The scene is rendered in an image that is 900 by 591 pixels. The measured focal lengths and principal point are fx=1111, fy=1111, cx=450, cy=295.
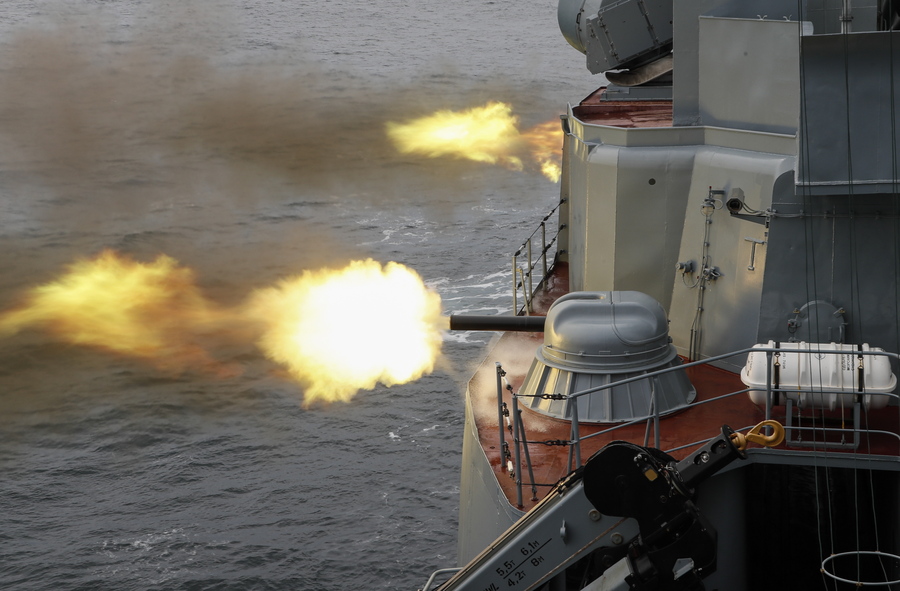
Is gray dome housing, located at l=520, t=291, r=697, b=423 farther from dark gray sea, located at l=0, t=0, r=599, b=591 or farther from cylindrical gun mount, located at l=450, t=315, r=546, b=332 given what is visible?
dark gray sea, located at l=0, t=0, r=599, b=591

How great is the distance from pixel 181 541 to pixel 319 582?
3428 millimetres

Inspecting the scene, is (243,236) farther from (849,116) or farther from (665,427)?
(849,116)

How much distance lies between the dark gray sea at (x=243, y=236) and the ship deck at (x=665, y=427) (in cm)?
976

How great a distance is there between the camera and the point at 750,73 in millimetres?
11953

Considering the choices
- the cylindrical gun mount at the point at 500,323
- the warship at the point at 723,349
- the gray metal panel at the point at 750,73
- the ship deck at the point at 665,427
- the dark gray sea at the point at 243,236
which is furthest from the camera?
the dark gray sea at the point at 243,236

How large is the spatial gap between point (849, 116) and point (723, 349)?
3251mm

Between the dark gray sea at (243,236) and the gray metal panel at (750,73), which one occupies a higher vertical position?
the gray metal panel at (750,73)

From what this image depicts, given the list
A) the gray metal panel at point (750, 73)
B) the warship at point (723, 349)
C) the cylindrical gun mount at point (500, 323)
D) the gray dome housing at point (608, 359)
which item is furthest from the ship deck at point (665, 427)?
the gray metal panel at point (750, 73)

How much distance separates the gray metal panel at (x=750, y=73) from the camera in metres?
11.6

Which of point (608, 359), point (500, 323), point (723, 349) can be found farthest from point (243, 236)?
point (608, 359)

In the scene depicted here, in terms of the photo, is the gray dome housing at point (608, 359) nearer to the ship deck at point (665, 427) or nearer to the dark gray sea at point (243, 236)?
the ship deck at point (665, 427)

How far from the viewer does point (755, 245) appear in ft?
37.9

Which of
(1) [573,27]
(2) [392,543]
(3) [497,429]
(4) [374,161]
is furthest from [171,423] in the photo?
(4) [374,161]

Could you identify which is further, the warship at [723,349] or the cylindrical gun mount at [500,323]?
the cylindrical gun mount at [500,323]
